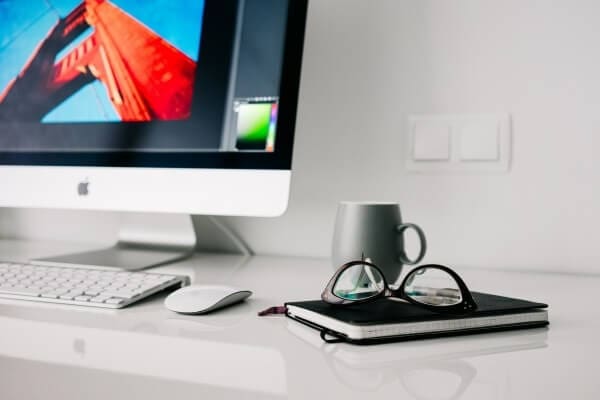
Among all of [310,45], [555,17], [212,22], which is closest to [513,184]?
[555,17]

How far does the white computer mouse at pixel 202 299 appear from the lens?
577mm

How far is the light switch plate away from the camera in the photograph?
0.93 meters

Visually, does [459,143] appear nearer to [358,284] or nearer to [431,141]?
[431,141]

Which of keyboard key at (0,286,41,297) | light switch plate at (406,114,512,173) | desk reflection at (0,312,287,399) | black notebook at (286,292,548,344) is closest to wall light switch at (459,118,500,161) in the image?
light switch plate at (406,114,512,173)

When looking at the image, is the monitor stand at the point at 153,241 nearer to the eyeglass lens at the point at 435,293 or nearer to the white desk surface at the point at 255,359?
the white desk surface at the point at 255,359

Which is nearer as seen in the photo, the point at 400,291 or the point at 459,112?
the point at 400,291

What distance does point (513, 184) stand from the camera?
0.93m

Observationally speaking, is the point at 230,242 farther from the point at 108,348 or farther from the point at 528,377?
the point at 528,377

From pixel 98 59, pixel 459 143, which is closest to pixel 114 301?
pixel 98 59

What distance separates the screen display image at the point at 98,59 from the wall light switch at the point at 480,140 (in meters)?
0.47

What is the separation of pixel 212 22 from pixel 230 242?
0.43 metres

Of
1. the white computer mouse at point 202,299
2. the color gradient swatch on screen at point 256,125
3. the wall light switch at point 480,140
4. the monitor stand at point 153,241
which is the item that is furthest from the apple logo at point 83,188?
the wall light switch at point 480,140

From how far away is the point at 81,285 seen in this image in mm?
665

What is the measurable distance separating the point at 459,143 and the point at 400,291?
0.50 meters
